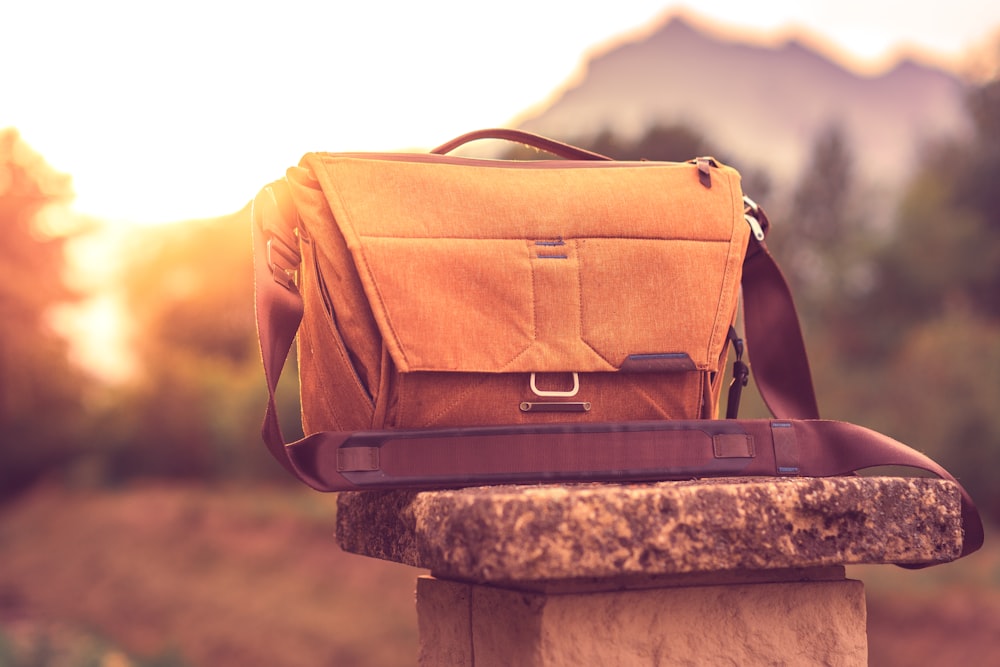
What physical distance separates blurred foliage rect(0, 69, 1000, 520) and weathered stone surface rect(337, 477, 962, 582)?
1202cm

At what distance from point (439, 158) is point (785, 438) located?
0.65m

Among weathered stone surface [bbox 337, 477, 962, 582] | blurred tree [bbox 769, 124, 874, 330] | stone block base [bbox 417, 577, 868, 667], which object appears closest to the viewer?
weathered stone surface [bbox 337, 477, 962, 582]

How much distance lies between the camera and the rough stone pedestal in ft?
3.69

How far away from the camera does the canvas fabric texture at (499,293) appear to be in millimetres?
1499

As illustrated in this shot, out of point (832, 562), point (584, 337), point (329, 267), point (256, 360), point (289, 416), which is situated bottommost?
point (832, 562)

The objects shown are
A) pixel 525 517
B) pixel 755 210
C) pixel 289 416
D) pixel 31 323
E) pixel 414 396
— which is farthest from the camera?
pixel 31 323

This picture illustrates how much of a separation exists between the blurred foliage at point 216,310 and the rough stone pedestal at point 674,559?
11942 millimetres

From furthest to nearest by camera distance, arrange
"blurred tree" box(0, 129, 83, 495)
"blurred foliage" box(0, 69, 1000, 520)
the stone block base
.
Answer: "blurred tree" box(0, 129, 83, 495) → "blurred foliage" box(0, 69, 1000, 520) → the stone block base

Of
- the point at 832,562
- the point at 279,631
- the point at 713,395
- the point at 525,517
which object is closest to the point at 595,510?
the point at 525,517

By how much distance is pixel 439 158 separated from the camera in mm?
1646

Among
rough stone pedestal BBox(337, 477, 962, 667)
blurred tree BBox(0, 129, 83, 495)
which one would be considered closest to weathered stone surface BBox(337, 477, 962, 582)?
rough stone pedestal BBox(337, 477, 962, 667)

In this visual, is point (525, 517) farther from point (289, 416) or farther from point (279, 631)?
point (289, 416)

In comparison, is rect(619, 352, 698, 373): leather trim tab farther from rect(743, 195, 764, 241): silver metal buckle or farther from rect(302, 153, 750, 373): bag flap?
rect(743, 195, 764, 241): silver metal buckle

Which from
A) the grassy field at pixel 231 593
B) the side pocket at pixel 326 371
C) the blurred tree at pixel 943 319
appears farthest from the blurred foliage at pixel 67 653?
the side pocket at pixel 326 371
